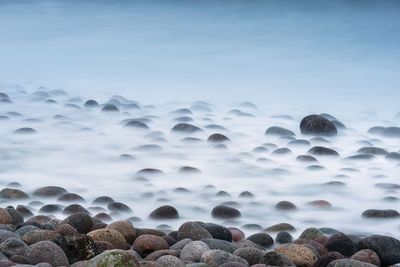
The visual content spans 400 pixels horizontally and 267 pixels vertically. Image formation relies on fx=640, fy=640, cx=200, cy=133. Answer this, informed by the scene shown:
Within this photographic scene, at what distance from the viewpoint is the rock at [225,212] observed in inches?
146

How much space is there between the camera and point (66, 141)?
18.5 ft

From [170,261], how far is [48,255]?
0.48 metres

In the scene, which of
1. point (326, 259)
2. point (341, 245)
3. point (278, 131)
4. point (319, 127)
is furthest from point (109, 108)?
point (326, 259)

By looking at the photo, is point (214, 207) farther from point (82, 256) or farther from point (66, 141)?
point (66, 141)

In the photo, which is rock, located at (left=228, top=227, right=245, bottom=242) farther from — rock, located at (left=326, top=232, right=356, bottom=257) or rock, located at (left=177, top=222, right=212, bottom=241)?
rock, located at (left=326, top=232, right=356, bottom=257)

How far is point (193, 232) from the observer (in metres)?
3.07

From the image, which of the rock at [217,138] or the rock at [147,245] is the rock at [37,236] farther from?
the rock at [217,138]

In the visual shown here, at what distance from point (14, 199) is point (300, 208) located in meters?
1.75

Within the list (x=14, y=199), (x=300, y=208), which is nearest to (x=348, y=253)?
(x=300, y=208)

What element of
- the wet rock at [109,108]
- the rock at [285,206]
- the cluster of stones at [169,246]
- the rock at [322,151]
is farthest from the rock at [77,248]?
the wet rock at [109,108]

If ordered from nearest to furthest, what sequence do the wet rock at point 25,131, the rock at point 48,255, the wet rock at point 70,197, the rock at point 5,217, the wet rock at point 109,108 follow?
the rock at point 48,255
the rock at point 5,217
the wet rock at point 70,197
the wet rock at point 25,131
the wet rock at point 109,108

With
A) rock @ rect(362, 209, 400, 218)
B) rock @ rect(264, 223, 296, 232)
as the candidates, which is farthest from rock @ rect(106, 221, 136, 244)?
rock @ rect(362, 209, 400, 218)

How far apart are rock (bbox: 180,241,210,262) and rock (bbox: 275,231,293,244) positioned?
0.65m

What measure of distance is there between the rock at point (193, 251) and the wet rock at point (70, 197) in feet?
4.29
